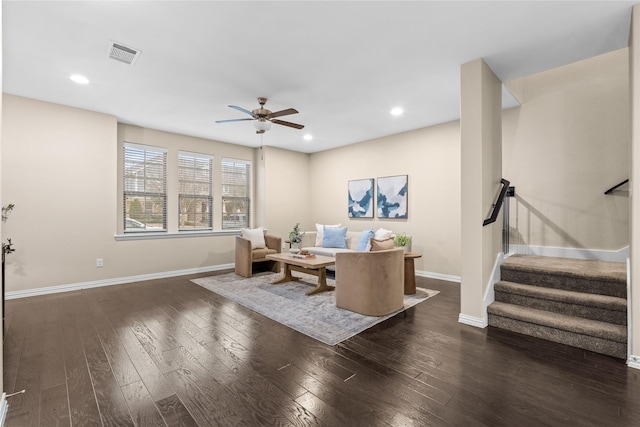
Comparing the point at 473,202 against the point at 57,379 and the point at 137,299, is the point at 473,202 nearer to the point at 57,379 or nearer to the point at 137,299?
the point at 57,379

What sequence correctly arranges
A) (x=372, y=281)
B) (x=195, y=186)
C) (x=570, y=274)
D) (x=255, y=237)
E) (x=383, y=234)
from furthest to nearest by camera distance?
(x=195, y=186)
(x=255, y=237)
(x=383, y=234)
(x=372, y=281)
(x=570, y=274)

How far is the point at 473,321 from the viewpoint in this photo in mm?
3113

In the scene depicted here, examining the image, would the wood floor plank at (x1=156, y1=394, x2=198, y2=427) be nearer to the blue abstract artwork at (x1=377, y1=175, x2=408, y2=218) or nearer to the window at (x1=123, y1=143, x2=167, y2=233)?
the window at (x1=123, y1=143, x2=167, y2=233)

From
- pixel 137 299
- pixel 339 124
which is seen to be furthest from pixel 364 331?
pixel 339 124

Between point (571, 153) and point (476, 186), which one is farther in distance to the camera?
point (571, 153)

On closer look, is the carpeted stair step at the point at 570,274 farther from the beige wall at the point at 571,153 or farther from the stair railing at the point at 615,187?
the stair railing at the point at 615,187

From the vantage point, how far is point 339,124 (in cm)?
527

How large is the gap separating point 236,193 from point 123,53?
4.07 meters

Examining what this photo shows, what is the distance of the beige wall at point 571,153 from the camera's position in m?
3.54

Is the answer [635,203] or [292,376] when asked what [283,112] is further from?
[635,203]

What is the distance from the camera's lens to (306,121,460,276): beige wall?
5094 mm

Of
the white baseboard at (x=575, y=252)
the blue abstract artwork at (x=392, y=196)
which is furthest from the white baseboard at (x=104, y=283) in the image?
the white baseboard at (x=575, y=252)

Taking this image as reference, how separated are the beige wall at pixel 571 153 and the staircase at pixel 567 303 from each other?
2.02ft

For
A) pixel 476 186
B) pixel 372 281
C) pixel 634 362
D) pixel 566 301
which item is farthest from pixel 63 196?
pixel 634 362
